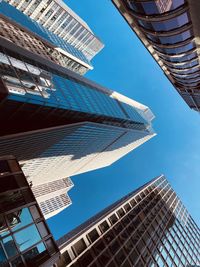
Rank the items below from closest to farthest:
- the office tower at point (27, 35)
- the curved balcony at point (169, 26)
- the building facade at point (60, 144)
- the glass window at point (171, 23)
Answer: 1. the curved balcony at point (169, 26)
2. the glass window at point (171, 23)
3. the building facade at point (60, 144)
4. the office tower at point (27, 35)

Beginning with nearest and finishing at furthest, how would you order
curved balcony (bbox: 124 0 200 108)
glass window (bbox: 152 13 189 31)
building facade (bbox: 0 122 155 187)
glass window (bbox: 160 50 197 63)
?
curved balcony (bbox: 124 0 200 108), glass window (bbox: 152 13 189 31), glass window (bbox: 160 50 197 63), building facade (bbox: 0 122 155 187)

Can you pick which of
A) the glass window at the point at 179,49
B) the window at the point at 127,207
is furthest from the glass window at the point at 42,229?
the window at the point at 127,207

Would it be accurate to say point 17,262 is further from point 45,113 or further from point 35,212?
point 45,113

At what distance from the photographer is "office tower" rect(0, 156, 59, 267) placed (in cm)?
2691

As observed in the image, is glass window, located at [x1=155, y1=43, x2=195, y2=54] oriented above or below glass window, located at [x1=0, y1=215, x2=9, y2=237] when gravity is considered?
above

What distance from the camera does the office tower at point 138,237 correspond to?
187 feet

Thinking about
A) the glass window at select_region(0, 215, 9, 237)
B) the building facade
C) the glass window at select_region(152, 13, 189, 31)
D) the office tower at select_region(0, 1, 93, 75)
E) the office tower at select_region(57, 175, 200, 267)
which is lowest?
the office tower at select_region(57, 175, 200, 267)

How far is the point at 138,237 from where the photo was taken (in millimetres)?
73125

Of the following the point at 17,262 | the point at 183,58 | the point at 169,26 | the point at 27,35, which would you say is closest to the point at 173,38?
the point at 169,26

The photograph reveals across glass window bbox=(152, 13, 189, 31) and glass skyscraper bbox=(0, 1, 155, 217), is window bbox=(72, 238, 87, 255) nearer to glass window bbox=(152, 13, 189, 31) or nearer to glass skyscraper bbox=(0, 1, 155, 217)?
glass skyscraper bbox=(0, 1, 155, 217)

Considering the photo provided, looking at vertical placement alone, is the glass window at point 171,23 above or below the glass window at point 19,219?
above

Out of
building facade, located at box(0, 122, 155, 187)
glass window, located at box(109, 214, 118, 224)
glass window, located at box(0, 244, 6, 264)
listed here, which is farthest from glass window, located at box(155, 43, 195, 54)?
glass window, located at box(109, 214, 118, 224)

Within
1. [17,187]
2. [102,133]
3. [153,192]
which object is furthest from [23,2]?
[17,187]

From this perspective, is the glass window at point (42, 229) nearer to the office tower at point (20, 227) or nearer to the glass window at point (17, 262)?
the office tower at point (20, 227)
